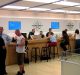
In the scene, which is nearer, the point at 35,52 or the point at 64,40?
the point at 35,52

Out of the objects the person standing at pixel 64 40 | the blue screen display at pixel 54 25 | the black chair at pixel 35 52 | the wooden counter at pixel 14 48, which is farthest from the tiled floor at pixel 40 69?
the blue screen display at pixel 54 25

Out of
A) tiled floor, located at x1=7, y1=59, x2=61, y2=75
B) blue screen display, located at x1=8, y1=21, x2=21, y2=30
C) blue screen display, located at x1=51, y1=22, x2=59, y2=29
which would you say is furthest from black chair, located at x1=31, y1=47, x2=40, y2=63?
blue screen display, located at x1=51, y1=22, x2=59, y2=29

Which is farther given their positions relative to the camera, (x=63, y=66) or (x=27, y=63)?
(x=27, y=63)

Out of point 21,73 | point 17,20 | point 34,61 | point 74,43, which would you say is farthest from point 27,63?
point 17,20

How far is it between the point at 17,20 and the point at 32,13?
131 cm

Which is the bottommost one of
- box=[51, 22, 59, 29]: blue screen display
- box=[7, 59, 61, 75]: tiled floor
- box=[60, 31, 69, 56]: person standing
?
box=[7, 59, 61, 75]: tiled floor

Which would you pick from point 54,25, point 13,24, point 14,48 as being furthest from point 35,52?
point 54,25

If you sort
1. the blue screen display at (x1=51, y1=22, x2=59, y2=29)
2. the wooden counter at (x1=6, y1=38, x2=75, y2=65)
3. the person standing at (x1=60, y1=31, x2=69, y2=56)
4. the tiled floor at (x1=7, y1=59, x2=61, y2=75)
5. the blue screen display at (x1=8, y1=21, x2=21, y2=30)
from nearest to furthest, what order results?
the tiled floor at (x1=7, y1=59, x2=61, y2=75)
the wooden counter at (x1=6, y1=38, x2=75, y2=65)
the person standing at (x1=60, y1=31, x2=69, y2=56)
the blue screen display at (x1=8, y1=21, x2=21, y2=30)
the blue screen display at (x1=51, y1=22, x2=59, y2=29)

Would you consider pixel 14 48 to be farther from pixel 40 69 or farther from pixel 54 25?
pixel 54 25

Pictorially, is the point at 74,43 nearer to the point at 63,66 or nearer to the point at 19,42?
the point at 19,42

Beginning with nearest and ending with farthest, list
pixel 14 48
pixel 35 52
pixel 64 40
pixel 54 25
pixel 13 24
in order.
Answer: pixel 14 48
pixel 35 52
pixel 64 40
pixel 13 24
pixel 54 25

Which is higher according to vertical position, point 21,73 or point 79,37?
point 79,37

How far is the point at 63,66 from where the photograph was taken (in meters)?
4.87

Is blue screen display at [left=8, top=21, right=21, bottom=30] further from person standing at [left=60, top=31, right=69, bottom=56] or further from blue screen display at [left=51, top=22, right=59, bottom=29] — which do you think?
person standing at [left=60, top=31, right=69, bottom=56]
